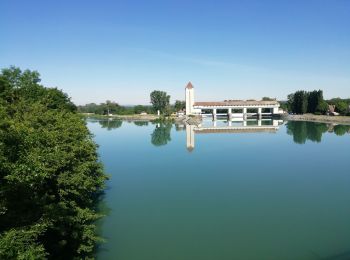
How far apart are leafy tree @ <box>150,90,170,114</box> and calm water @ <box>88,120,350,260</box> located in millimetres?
45419

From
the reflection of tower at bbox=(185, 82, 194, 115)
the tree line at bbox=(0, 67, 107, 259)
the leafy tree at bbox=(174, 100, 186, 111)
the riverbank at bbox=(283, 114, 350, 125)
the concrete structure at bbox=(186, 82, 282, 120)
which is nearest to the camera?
the tree line at bbox=(0, 67, 107, 259)

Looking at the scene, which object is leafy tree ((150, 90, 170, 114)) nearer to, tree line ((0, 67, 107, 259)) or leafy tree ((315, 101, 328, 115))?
leafy tree ((315, 101, 328, 115))

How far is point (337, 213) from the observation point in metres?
9.56

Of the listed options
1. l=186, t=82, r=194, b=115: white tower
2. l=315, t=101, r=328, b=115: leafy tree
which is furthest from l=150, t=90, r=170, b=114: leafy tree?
l=315, t=101, r=328, b=115: leafy tree

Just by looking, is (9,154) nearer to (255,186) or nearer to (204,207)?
(204,207)

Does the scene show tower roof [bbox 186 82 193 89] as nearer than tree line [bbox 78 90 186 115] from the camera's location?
Yes

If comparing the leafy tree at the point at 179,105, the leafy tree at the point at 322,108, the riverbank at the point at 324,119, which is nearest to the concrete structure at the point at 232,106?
the riverbank at the point at 324,119

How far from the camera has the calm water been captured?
738cm

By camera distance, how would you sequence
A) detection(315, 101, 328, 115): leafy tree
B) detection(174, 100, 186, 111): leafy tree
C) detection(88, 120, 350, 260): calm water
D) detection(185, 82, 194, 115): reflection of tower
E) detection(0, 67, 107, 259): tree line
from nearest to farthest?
detection(0, 67, 107, 259): tree line, detection(88, 120, 350, 260): calm water, detection(315, 101, 328, 115): leafy tree, detection(185, 82, 194, 115): reflection of tower, detection(174, 100, 186, 111): leafy tree

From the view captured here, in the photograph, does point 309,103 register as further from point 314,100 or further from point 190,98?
point 190,98

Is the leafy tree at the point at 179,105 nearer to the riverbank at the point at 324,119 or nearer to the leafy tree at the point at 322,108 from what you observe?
the riverbank at the point at 324,119

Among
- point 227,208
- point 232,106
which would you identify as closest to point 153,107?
point 232,106

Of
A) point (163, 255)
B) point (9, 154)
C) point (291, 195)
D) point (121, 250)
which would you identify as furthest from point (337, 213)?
point (9, 154)

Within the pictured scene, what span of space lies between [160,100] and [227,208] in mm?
56407
